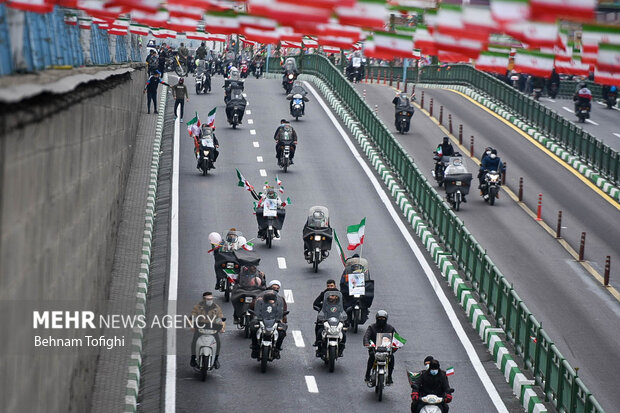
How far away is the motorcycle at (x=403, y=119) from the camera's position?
167ft

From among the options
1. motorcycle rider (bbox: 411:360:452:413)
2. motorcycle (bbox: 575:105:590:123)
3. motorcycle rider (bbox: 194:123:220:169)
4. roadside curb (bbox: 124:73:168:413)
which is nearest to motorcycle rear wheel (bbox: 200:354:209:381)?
roadside curb (bbox: 124:73:168:413)

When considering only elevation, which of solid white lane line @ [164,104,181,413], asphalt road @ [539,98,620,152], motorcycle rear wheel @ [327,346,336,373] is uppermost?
motorcycle rear wheel @ [327,346,336,373]

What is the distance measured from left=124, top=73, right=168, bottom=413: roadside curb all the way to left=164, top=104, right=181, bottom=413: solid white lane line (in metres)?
0.53

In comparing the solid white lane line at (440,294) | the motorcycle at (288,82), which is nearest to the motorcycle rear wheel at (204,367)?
the solid white lane line at (440,294)

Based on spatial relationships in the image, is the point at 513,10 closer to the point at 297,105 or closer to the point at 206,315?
the point at 206,315

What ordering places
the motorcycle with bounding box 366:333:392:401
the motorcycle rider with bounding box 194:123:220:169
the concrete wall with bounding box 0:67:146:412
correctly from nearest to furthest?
the concrete wall with bounding box 0:67:146:412 < the motorcycle with bounding box 366:333:392:401 < the motorcycle rider with bounding box 194:123:220:169

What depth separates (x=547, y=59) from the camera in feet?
65.7

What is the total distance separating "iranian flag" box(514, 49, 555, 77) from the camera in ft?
65.6

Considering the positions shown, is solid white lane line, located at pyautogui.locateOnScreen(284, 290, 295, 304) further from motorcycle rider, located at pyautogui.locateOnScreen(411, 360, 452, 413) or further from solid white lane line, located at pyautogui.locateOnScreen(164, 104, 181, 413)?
motorcycle rider, located at pyautogui.locateOnScreen(411, 360, 452, 413)

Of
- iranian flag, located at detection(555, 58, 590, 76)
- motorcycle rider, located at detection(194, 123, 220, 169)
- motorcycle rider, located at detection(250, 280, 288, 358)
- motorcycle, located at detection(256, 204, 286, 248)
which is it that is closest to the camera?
motorcycle rider, located at detection(250, 280, 288, 358)

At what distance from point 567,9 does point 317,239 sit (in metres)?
18.8

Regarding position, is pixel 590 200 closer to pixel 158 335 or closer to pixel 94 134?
pixel 158 335

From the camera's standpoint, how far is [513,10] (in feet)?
36.4

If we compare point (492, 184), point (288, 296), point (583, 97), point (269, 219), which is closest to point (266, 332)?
point (288, 296)
